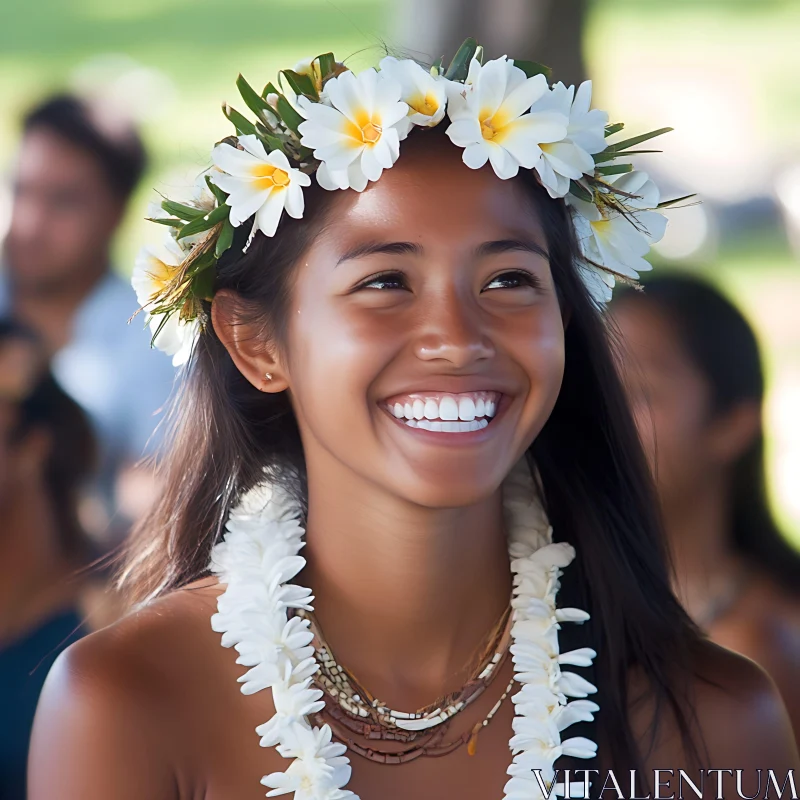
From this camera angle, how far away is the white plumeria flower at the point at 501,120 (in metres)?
2.02

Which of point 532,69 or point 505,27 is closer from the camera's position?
point 532,69

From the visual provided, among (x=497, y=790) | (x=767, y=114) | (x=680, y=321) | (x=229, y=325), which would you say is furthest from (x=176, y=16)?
(x=497, y=790)

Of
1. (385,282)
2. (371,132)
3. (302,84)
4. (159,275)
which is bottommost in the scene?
(385,282)

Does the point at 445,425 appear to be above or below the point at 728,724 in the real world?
above

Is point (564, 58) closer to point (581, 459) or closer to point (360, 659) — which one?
point (581, 459)

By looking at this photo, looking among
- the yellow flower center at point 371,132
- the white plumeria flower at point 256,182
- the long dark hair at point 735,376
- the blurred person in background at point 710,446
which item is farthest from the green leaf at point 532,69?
the long dark hair at point 735,376

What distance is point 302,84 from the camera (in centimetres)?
212

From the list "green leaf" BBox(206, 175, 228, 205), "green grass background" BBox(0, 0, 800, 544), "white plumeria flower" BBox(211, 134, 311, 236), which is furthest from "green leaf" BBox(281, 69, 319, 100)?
"green grass background" BBox(0, 0, 800, 544)

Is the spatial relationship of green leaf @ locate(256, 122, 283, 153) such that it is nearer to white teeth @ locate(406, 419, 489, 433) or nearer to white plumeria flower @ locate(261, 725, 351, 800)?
white teeth @ locate(406, 419, 489, 433)

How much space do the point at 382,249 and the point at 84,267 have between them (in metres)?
3.17

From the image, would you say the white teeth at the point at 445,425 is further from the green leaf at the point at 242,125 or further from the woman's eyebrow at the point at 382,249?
the green leaf at the point at 242,125

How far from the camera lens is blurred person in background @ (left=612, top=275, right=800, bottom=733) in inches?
150

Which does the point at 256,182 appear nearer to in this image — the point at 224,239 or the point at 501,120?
the point at 224,239

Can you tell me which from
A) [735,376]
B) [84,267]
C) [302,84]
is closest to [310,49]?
[84,267]
